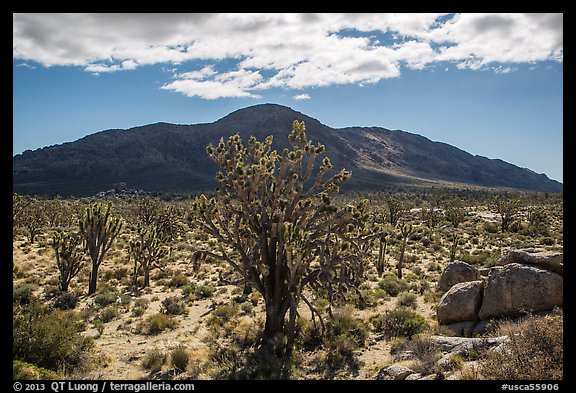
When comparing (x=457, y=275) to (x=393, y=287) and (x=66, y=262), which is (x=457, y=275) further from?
(x=66, y=262)

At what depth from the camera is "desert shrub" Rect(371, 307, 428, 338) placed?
10656 mm

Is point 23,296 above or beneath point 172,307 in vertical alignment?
above

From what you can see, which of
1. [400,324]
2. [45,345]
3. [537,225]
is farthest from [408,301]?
[537,225]

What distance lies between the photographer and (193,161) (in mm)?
134500

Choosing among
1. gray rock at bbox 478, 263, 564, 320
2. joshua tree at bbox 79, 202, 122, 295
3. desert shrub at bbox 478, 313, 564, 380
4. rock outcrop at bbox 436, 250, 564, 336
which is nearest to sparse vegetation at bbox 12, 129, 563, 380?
desert shrub at bbox 478, 313, 564, 380

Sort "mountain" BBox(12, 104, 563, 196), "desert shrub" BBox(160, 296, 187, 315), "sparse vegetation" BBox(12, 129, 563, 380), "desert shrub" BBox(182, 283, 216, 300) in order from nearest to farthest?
1. "sparse vegetation" BBox(12, 129, 563, 380)
2. "desert shrub" BBox(160, 296, 187, 315)
3. "desert shrub" BBox(182, 283, 216, 300)
4. "mountain" BBox(12, 104, 563, 196)

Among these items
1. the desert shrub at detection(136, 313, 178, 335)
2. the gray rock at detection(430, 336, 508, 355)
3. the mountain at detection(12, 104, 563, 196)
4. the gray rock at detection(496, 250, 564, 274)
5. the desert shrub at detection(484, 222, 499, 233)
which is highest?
the mountain at detection(12, 104, 563, 196)

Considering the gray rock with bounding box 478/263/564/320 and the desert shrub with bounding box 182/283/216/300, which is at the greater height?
the gray rock with bounding box 478/263/564/320

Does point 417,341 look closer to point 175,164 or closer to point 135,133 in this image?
point 175,164

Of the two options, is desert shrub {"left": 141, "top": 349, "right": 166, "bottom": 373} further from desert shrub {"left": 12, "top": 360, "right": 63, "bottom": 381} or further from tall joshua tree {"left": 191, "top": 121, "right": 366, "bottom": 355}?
tall joshua tree {"left": 191, "top": 121, "right": 366, "bottom": 355}

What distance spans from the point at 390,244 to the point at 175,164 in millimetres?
109911

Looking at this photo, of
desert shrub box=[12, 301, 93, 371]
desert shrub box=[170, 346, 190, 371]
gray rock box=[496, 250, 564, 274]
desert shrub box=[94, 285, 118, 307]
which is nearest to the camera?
desert shrub box=[12, 301, 93, 371]

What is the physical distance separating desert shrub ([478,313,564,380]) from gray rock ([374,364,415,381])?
4.37ft

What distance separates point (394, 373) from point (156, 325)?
8.42m
